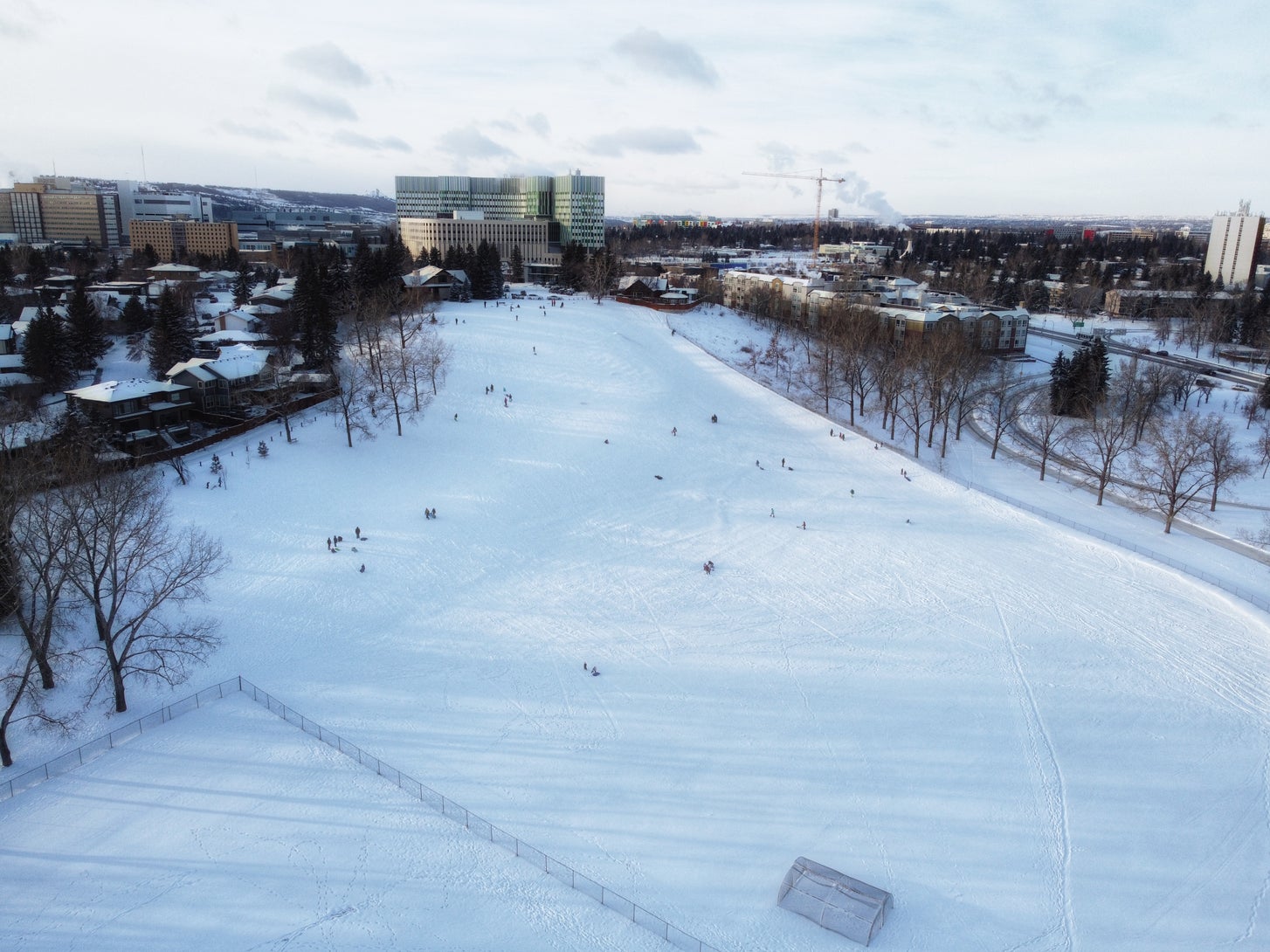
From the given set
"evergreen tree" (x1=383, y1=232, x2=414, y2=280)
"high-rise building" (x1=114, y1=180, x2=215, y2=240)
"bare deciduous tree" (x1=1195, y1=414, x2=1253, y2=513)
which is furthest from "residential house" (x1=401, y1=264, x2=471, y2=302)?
"high-rise building" (x1=114, y1=180, x2=215, y2=240)

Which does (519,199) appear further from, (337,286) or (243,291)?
(337,286)

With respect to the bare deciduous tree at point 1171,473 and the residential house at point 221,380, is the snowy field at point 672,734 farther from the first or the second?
the residential house at point 221,380

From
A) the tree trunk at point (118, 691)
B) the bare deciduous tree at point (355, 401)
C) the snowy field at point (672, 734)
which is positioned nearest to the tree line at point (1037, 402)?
the snowy field at point (672, 734)

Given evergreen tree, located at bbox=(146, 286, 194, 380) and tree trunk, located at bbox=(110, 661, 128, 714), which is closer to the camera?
tree trunk, located at bbox=(110, 661, 128, 714)

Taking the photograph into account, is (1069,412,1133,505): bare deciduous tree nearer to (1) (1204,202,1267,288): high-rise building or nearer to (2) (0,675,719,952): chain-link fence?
(2) (0,675,719,952): chain-link fence

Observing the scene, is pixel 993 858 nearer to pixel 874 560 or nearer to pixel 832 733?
pixel 832 733
